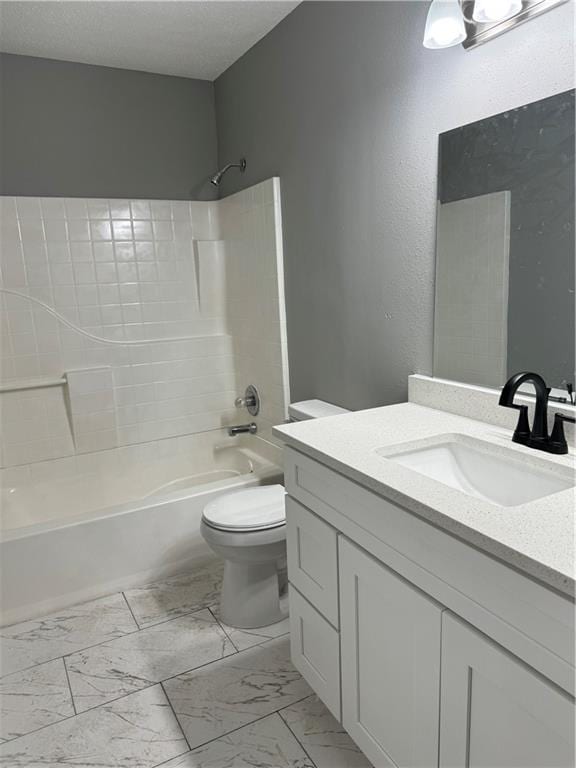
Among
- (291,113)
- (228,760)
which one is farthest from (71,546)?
(291,113)

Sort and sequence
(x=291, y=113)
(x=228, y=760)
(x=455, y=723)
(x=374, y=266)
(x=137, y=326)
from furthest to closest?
(x=137, y=326)
(x=291, y=113)
(x=374, y=266)
(x=228, y=760)
(x=455, y=723)

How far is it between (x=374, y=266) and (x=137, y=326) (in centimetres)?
156

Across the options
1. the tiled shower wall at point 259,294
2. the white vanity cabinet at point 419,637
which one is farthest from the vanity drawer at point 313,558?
the tiled shower wall at point 259,294

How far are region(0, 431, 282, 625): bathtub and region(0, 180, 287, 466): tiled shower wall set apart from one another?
0.11 meters

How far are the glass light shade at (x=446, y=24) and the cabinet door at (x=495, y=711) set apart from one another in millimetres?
1431

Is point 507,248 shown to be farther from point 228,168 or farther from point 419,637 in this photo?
point 228,168

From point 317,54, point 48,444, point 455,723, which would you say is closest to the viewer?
point 455,723

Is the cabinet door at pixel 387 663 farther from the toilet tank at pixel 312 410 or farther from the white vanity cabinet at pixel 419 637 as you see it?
the toilet tank at pixel 312 410

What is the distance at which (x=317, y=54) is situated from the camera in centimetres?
219

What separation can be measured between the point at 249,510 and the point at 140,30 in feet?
7.01

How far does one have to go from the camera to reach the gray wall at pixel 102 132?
105 inches

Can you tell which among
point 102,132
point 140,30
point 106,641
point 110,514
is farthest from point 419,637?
point 102,132

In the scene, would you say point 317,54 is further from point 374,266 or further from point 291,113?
point 374,266

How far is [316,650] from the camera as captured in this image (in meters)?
1.55
